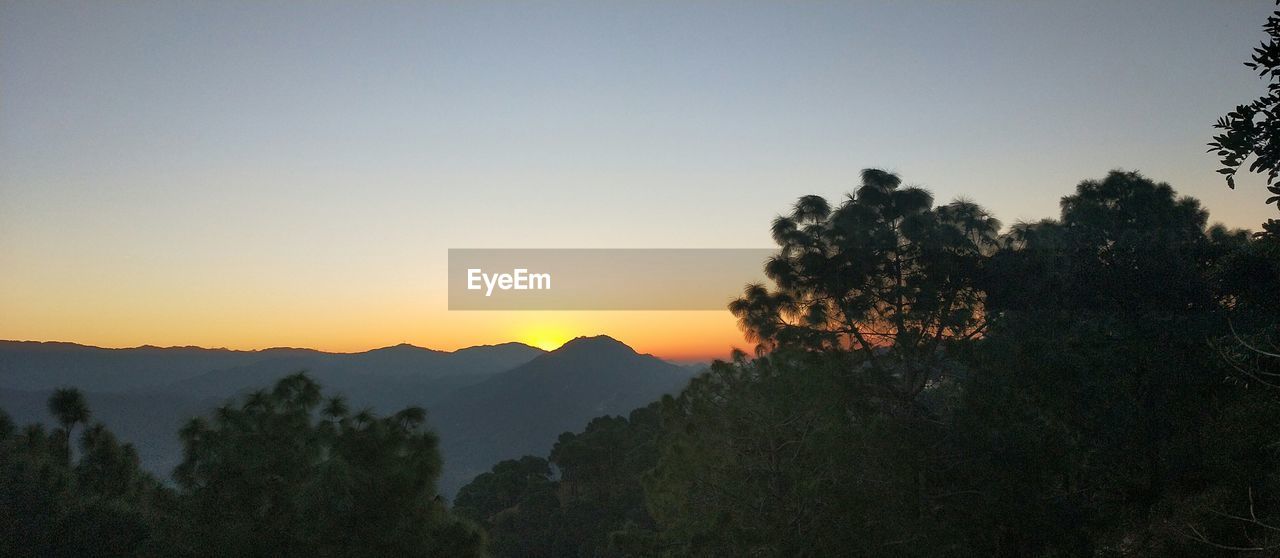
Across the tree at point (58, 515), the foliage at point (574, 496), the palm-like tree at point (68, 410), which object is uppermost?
the palm-like tree at point (68, 410)

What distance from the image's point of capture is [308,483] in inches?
669

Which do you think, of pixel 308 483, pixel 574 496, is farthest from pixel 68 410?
pixel 574 496

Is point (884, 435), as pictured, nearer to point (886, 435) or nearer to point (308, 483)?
point (886, 435)

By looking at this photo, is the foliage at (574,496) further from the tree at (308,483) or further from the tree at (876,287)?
the tree at (308,483)

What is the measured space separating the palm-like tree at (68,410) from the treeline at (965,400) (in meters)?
19.0

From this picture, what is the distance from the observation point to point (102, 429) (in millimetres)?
25500

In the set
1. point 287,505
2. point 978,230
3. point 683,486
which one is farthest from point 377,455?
point 978,230

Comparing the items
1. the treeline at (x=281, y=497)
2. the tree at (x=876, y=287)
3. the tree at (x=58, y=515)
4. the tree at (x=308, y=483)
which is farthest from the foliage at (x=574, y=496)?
the tree at (x=58, y=515)

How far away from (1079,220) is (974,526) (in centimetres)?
1377

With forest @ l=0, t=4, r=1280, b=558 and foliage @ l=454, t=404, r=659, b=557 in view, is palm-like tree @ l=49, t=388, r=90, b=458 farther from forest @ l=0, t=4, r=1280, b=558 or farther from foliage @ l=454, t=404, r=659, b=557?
foliage @ l=454, t=404, r=659, b=557

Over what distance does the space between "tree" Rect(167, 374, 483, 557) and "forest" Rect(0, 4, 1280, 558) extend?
0.05 m

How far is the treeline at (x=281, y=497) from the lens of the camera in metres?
17.0

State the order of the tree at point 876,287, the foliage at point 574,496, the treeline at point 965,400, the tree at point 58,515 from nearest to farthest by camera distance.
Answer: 1. the tree at point 58,515
2. the treeline at point 965,400
3. the tree at point 876,287
4. the foliage at point 574,496

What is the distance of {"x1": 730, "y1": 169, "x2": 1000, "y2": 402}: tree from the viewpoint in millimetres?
23266
